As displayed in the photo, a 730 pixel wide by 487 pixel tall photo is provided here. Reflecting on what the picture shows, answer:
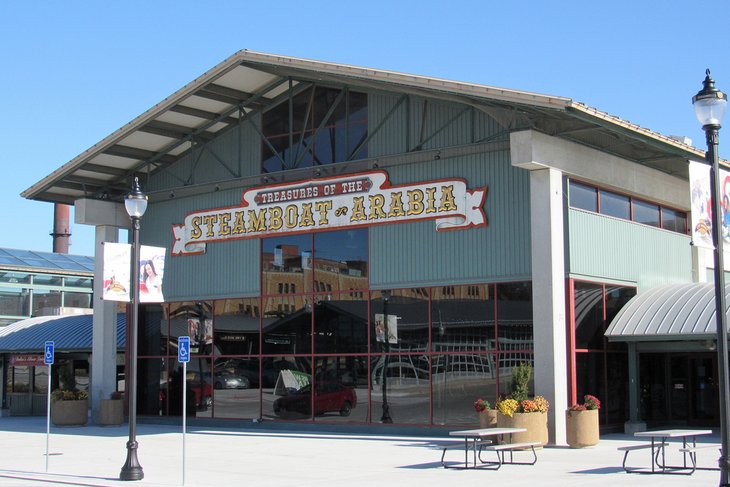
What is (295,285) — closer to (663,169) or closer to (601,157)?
(601,157)

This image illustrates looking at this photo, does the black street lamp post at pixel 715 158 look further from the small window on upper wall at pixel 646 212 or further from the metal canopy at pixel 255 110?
the small window on upper wall at pixel 646 212

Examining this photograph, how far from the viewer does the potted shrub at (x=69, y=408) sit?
102ft

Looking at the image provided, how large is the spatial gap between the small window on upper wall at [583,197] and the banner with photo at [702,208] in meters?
11.9

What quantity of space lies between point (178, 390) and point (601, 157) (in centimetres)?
1542

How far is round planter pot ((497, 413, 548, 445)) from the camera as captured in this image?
70.1 feet

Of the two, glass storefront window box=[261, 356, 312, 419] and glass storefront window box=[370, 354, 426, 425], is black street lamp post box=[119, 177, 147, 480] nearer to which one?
glass storefront window box=[370, 354, 426, 425]

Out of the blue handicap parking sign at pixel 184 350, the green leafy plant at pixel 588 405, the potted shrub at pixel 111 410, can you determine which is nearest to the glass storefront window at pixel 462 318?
the green leafy plant at pixel 588 405

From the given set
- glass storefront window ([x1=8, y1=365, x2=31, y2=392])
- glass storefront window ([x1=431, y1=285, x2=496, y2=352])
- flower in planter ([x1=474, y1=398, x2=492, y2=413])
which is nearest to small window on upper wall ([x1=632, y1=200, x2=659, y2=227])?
glass storefront window ([x1=431, y1=285, x2=496, y2=352])

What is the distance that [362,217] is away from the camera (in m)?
26.9

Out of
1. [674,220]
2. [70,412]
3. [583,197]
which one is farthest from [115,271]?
[674,220]

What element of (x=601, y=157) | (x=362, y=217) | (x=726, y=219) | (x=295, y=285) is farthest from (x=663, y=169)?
(x=726, y=219)

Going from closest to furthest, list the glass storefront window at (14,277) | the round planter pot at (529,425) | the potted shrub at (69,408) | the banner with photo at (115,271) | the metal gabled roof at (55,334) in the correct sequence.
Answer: the banner with photo at (115,271) → the round planter pot at (529,425) → the potted shrub at (69,408) → the metal gabled roof at (55,334) → the glass storefront window at (14,277)

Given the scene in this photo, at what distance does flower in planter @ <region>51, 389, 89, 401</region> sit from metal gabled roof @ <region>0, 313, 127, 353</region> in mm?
3641

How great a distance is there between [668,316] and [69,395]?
19.0 meters
